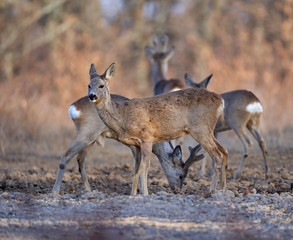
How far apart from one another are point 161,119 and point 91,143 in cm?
136

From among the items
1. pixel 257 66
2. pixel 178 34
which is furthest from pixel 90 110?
pixel 178 34

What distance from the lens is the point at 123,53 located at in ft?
97.5

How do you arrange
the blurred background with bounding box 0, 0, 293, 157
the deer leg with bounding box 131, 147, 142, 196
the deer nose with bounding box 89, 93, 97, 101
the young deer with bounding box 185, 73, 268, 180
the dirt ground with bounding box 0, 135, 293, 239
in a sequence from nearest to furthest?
the dirt ground with bounding box 0, 135, 293, 239 → the deer nose with bounding box 89, 93, 97, 101 → the deer leg with bounding box 131, 147, 142, 196 → the young deer with bounding box 185, 73, 268, 180 → the blurred background with bounding box 0, 0, 293, 157

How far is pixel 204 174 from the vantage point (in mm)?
9984

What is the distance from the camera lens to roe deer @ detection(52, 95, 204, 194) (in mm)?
7820

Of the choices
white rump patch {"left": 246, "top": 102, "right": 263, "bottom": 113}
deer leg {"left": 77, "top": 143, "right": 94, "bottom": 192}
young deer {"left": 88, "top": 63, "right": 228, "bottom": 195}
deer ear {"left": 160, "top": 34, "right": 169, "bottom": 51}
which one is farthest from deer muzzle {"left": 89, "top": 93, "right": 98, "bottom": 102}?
deer ear {"left": 160, "top": 34, "right": 169, "bottom": 51}

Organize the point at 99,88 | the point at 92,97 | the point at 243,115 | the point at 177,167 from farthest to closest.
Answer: the point at 243,115 < the point at 177,167 < the point at 99,88 < the point at 92,97

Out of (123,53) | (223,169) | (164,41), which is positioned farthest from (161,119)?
(123,53)

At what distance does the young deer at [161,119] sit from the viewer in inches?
285

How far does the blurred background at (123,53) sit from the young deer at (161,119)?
5.01m

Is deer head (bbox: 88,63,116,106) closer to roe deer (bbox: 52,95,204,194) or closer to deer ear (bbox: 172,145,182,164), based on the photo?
roe deer (bbox: 52,95,204,194)

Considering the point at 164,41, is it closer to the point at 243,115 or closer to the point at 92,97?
the point at 243,115

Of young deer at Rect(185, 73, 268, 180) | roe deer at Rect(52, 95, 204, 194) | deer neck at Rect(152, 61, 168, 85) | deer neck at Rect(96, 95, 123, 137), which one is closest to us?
deer neck at Rect(96, 95, 123, 137)

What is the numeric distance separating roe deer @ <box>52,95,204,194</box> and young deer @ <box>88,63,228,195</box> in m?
0.57
